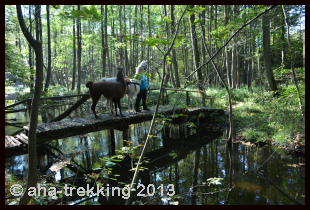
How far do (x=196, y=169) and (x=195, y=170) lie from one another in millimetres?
65

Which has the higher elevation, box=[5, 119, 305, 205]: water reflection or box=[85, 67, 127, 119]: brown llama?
box=[85, 67, 127, 119]: brown llama

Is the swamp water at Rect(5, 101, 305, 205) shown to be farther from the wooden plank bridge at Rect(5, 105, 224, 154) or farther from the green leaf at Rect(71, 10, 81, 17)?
the green leaf at Rect(71, 10, 81, 17)

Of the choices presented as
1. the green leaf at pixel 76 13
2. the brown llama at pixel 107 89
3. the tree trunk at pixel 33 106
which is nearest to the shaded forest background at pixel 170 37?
the green leaf at pixel 76 13

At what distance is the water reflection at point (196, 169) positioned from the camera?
3852 mm

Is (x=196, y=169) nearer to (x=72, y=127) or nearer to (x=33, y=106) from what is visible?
(x=72, y=127)

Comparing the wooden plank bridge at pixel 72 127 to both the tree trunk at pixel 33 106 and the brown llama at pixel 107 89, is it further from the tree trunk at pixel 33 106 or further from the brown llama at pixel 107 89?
the tree trunk at pixel 33 106

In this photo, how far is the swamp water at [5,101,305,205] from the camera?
384 cm

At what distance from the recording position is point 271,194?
3.83 m

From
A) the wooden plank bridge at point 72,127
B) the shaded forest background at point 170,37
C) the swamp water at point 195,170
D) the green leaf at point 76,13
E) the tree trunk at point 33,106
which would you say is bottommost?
the swamp water at point 195,170

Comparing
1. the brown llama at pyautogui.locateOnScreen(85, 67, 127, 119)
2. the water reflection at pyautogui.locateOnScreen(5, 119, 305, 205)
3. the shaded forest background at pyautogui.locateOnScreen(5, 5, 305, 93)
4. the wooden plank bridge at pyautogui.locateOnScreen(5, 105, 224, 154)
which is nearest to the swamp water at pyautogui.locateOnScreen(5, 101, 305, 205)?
the water reflection at pyautogui.locateOnScreen(5, 119, 305, 205)

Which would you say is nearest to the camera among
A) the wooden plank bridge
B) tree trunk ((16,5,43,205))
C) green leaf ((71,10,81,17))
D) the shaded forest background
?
green leaf ((71,10,81,17))
